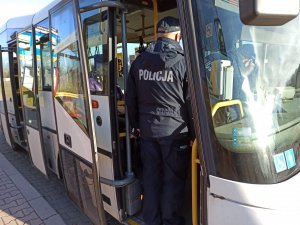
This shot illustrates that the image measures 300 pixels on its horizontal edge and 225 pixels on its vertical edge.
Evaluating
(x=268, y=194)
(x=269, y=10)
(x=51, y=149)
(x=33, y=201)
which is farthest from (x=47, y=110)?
(x=269, y=10)

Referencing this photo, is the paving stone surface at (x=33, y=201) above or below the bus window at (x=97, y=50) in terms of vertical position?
below

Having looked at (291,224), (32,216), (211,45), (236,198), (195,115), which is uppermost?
(211,45)

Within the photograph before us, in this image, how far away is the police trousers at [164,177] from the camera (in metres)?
2.38

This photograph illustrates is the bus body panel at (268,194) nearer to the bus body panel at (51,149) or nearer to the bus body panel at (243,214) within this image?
the bus body panel at (243,214)

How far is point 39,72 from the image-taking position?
13.4ft

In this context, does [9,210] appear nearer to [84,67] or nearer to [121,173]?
[121,173]

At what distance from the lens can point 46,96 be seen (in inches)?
156

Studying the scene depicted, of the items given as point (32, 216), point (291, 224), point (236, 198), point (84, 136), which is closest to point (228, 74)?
point (236, 198)

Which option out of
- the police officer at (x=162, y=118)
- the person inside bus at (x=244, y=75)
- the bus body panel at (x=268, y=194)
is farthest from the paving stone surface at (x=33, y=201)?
the person inside bus at (x=244, y=75)

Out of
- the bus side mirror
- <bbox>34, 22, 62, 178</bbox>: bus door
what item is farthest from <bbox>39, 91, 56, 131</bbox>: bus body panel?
the bus side mirror

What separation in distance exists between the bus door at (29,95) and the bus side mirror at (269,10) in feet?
11.4

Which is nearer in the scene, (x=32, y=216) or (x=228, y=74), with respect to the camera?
(x=228, y=74)

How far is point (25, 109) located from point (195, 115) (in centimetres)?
365

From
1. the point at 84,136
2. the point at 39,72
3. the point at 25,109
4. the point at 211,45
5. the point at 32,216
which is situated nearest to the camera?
the point at 211,45
